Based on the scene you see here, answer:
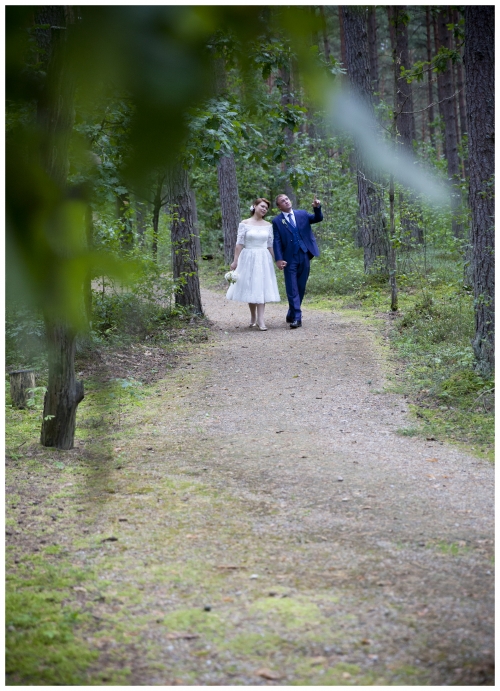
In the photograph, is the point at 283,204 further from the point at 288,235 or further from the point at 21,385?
the point at 21,385

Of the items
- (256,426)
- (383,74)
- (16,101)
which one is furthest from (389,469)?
(383,74)

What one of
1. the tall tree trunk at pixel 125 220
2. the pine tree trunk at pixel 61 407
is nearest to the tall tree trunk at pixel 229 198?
the pine tree trunk at pixel 61 407

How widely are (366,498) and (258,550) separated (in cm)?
98

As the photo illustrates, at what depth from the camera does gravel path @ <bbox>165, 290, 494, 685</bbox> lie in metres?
2.90

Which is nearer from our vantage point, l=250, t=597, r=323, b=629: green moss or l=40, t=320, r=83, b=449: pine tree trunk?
l=250, t=597, r=323, b=629: green moss

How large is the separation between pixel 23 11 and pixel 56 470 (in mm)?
4207

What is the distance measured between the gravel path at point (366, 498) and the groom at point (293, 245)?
7.85 feet

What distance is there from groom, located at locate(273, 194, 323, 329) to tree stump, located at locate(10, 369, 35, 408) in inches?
187

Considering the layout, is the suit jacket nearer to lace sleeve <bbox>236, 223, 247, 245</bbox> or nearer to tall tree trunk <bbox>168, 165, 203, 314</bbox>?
lace sleeve <bbox>236, 223, 247, 245</bbox>

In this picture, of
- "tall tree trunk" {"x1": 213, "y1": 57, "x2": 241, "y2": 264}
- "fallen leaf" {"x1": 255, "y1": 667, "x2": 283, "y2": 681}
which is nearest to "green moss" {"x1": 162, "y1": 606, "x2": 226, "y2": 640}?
"fallen leaf" {"x1": 255, "y1": 667, "x2": 283, "y2": 681}

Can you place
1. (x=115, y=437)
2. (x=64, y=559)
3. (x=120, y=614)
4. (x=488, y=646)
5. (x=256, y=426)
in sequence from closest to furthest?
(x=488, y=646)
(x=120, y=614)
(x=64, y=559)
(x=115, y=437)
(x=256, y=426)

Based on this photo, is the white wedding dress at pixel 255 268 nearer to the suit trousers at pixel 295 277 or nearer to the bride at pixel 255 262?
the bride at pixel 255 262

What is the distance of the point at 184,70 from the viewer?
1.01 m

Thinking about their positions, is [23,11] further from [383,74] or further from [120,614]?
[383,74]
